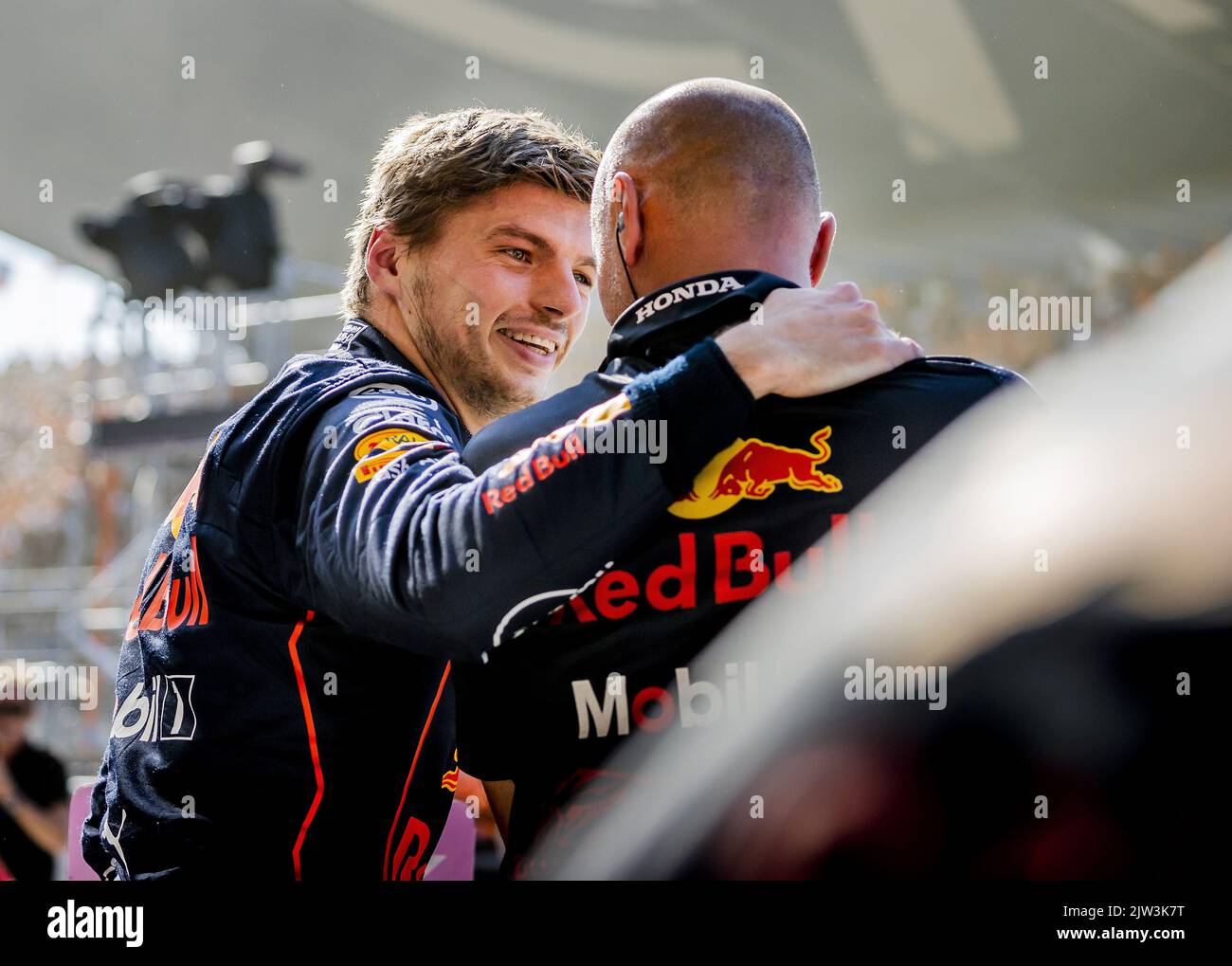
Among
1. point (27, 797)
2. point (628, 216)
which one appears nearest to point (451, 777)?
point (628, 216)

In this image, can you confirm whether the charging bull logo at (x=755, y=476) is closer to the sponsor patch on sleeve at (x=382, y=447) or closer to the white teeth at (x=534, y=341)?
the sponsor patch on sleeve at (x=382, y=447)

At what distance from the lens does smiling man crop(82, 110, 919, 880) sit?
42.8 inches

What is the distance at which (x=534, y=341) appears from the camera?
186cm

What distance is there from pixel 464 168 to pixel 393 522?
87cm

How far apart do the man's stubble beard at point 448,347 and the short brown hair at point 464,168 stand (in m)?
0.10

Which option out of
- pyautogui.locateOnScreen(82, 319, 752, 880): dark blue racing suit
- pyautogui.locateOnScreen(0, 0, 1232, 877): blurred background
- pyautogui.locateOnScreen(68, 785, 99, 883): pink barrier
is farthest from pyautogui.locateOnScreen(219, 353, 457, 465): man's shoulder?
pyautogui.locateOnScreen(0, 0, 1232, 877): blurred background

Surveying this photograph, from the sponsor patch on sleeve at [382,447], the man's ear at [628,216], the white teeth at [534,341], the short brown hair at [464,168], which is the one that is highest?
the short brown hair at [464,168]

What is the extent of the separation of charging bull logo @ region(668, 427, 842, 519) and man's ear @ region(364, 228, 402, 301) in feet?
2.75

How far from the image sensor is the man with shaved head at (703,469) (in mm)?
1182

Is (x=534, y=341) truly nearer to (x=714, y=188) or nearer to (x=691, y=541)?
(x=714, y=188)

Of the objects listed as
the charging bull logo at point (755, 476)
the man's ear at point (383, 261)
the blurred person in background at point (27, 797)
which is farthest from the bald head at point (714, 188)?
the blurred person in background at point (27, 797)

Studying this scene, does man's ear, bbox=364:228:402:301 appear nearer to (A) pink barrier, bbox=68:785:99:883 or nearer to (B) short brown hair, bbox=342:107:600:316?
(B) short brown hair, bbox=342:107:600:316
